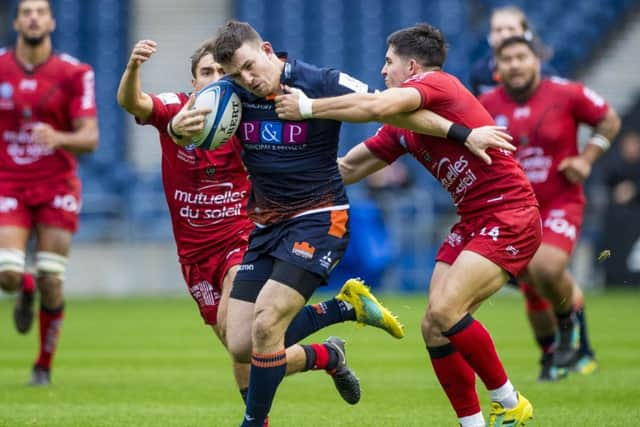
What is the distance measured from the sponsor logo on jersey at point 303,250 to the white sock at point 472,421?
4.18 feet

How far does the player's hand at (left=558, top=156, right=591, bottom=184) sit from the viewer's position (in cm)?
972

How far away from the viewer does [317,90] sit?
6633 mm

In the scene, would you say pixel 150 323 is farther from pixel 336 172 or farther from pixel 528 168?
pixel 336 172

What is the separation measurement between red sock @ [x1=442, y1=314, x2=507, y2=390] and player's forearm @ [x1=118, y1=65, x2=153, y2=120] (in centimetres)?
226

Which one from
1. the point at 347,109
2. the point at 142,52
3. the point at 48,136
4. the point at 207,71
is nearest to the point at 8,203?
the point at 48,136

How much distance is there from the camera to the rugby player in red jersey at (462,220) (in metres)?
6.55

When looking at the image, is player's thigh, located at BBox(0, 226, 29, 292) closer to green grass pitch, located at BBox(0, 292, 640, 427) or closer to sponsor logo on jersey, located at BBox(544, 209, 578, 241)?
green grass pitch, located at BBox(0, 292, 640, 427)

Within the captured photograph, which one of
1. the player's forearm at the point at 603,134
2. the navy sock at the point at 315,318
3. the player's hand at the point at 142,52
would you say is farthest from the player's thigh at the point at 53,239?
the player's forearm at the point at 603,134

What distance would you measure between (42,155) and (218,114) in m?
3.98

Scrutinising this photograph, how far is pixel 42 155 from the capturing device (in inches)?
396

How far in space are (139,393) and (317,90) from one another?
3483 mm

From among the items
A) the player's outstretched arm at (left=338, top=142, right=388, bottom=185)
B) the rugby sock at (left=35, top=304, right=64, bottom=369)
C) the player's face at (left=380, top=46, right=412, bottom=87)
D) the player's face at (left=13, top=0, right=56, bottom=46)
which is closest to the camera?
the player's face at (left=380, top=46, right=412, bottom=87)

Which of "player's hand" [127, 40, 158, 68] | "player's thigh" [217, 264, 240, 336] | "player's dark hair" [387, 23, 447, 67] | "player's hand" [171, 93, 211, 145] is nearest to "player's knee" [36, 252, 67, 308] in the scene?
"player's thigh" [217, 264, 240, 336]

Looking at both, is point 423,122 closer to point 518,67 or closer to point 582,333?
point 518,67
